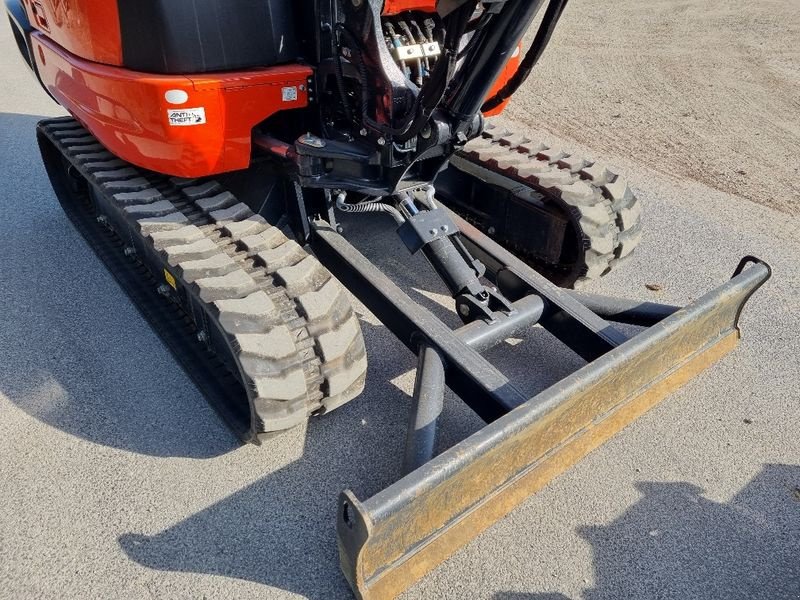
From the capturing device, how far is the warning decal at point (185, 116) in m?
2.74

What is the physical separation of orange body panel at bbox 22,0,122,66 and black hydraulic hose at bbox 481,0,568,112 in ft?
5.46

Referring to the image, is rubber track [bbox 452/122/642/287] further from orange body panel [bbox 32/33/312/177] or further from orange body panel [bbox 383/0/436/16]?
orange body panel [bbox 32/33/312/177]

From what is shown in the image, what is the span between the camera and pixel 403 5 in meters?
2.92

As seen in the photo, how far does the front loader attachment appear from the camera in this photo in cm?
208

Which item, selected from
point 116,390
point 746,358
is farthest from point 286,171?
point 746,358

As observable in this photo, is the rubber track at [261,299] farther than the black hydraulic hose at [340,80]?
No

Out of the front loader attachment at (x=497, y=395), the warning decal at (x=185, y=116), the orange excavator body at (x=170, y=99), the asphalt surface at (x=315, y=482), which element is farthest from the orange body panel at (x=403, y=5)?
the asphalt surface at (x=315, y=482)

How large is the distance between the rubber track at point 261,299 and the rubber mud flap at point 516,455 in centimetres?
68

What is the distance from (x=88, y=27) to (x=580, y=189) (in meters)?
2.49

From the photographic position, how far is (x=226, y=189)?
140 inches

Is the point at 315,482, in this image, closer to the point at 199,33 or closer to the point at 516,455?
the point at 516,455

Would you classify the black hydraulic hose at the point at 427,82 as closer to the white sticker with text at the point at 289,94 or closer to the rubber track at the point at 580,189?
the white sticker with text at the point at 289,94

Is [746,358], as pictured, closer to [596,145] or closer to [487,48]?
[487,48]

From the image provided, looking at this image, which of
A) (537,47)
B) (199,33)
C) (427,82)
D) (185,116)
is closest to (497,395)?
(427,82)
